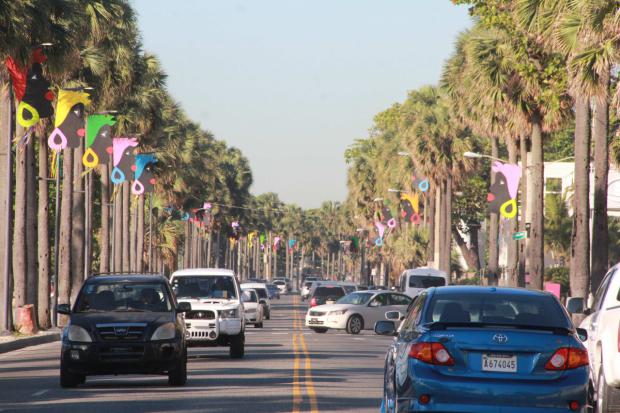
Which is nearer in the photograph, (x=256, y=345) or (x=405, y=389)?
(x=405, y=389)

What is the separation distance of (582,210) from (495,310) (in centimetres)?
2412

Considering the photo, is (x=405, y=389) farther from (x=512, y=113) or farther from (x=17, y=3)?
(x=512, y=113)

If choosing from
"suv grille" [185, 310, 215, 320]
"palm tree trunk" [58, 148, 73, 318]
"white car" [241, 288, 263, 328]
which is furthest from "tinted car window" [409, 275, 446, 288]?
"suv grille" [185, 310, 215, 320]

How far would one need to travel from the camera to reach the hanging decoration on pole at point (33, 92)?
3419cm

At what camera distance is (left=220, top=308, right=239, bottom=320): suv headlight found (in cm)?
2692

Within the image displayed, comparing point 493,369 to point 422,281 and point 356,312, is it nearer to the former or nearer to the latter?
point 356,312

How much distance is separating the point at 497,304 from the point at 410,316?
3.37ft

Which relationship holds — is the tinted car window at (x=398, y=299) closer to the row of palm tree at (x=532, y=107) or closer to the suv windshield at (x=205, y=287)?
the row of palm tree at (x=532, y=107)

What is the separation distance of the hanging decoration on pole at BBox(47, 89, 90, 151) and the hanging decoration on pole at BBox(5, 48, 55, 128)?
3072mm

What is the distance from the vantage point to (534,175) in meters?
48.0

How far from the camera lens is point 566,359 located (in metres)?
11.9

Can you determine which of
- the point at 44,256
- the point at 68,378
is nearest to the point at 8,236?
the point at 44,256

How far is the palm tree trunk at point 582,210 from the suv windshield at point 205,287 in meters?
12.1

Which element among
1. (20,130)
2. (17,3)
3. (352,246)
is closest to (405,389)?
(17,3)
